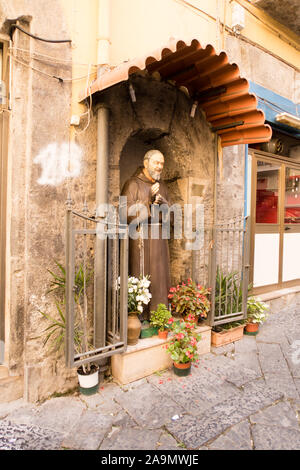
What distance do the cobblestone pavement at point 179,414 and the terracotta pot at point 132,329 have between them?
1.39 feet

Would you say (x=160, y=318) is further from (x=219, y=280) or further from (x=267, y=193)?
(x=267, y=193)

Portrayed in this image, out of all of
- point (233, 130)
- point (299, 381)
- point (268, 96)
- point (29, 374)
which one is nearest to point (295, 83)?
point (268, 96)

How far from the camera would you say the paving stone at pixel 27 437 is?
86.3 inches

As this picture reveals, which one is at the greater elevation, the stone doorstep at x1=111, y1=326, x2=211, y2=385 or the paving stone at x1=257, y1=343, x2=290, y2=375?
the stone doorstep at x1=111, y1=326, x2=211, y2=385

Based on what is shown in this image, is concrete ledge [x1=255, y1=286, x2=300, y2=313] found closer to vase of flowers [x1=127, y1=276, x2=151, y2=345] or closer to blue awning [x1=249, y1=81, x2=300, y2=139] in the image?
vase of flowers [x1=127, y1=276, x2=151, y2=345]

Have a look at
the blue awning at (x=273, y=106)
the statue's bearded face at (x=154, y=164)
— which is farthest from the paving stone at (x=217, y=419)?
the blue awning at (x=273, y=106)

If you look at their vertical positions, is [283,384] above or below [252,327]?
below

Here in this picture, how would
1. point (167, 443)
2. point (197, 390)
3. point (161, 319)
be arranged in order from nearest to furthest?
point (167, 443) → point (197, 390) → point (161, 319)

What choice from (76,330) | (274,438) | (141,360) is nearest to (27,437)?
(76,330)

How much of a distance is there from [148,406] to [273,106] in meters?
5.19

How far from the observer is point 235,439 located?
7.43 feet

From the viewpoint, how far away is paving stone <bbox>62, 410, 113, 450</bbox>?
2.20 m

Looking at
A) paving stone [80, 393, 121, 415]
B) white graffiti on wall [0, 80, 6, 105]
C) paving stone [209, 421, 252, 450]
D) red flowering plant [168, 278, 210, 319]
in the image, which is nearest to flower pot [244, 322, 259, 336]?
red flowering plant [168, 278, 210, 319]

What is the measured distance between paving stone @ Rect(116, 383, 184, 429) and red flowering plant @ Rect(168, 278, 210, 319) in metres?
1.02
